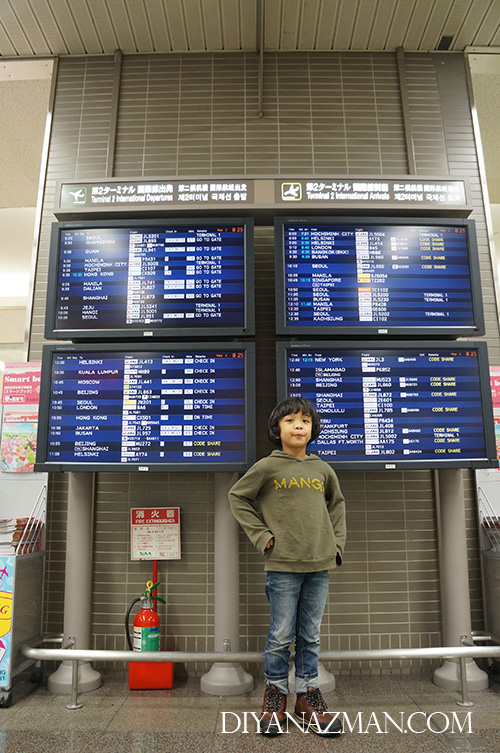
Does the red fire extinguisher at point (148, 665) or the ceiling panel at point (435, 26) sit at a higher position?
the ceiling panel at point (435, 26)

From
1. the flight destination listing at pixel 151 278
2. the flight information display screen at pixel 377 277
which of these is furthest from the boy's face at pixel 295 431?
the flight destination listing at pixel 151 278

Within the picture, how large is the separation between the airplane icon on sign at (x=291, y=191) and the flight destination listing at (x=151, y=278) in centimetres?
36

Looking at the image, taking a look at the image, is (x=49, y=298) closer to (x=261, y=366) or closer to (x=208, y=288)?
(x=208, y=288)

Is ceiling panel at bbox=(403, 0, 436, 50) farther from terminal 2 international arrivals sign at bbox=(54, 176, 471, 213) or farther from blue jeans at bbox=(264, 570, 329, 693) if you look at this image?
blue jeans at bbox=(264, 570, 329, 693)

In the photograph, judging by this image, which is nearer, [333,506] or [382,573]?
[333,506]

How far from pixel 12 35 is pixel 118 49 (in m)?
0.79

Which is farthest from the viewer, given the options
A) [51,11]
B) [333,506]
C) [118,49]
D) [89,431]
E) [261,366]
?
[118,49]

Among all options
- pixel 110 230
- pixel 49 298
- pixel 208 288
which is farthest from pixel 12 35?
pixel 208 288

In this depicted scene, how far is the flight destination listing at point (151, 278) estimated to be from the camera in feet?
10.3

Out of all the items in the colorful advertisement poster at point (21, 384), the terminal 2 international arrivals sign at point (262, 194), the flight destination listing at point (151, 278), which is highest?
the terminal 2 international arrivals sign at point (262, 194)

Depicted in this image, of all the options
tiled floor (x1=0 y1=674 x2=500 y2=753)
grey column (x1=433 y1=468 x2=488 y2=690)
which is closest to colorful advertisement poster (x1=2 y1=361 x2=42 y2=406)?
tiled floor (x1=0 y1=674 x2=500 y2=753)

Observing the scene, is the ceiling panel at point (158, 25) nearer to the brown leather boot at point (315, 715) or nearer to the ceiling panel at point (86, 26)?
the ceiling panel at point (86, 26)

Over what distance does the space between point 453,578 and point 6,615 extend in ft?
8.05

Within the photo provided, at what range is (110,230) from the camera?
3252 mm
